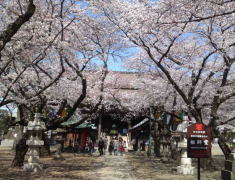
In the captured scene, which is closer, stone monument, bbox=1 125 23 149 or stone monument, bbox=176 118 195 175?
stone monument, bbox=176 118 195 175

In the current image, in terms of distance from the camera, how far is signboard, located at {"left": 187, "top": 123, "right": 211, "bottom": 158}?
356 inches

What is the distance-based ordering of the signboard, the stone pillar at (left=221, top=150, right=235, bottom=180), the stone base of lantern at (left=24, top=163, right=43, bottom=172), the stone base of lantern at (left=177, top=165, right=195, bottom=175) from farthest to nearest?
the stone base of lantern at (left=177, top=165, right=195, bottom=175)
the stone base of lantern at (left=24, top=163, right=43, bottom=172)
the stone pillar at (left=221, top=150, right=235, bottom=180)
the signboard

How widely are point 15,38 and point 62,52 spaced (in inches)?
74.9

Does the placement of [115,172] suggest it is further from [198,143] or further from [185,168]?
[198,143]

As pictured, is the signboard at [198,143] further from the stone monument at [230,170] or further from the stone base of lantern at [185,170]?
the stone base of lantern at [185,170]

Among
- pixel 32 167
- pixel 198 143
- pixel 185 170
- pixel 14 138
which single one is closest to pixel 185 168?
pixel 185 170

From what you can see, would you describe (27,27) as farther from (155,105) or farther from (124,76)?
(124,76)

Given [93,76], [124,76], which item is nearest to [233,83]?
[93,76]

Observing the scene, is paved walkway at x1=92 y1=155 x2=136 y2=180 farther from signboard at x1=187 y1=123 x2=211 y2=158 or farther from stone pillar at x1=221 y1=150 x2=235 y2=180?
signboard at x1=187 y1=123 x2=211 y2=158

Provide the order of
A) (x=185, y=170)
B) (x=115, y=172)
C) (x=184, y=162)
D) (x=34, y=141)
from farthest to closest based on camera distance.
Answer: (x=184, y=162) < (x=185, y=170) < (x=115, y=172) < (x=34, y=141)

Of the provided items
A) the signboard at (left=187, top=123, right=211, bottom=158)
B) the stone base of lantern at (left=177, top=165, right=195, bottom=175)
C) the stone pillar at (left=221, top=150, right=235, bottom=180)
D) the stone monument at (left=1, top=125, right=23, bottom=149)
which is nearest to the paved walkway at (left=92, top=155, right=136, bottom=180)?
the stone base of lantern at (left=177, top=165, right=195, bottom=175)

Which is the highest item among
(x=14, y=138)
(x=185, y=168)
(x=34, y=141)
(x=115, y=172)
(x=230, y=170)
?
(x=14, y=138)

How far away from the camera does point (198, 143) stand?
916 cm

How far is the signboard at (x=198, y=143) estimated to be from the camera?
29.7 ft
